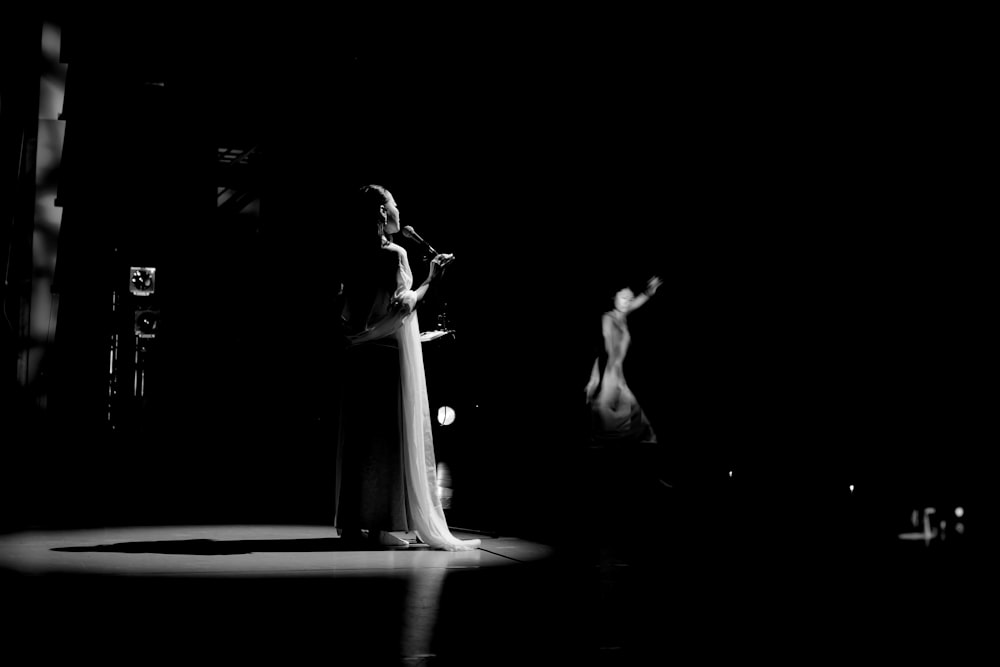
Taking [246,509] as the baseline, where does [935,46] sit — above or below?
above

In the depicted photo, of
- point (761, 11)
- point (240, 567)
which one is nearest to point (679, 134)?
point (761, 11)

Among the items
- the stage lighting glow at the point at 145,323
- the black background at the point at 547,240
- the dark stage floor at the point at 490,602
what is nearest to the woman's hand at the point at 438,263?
the dark stage floor at the point at 490,602

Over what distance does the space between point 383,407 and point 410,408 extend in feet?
0.40

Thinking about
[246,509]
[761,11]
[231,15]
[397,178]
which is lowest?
[246,509]

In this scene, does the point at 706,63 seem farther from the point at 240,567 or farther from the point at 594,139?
the point at 240,567

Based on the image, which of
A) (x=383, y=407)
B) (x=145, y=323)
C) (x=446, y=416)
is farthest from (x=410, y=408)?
(x=446, y=416)

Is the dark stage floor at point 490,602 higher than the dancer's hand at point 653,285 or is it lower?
lower

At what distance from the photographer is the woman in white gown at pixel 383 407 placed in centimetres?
462

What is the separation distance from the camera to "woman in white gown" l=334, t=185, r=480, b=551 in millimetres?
4617

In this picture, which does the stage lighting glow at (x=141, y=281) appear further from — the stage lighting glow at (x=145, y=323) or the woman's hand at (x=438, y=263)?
the woman's hand at (x=438, y=263)

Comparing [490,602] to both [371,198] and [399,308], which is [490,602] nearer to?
[399,308]

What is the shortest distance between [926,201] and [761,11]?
66.8 inches

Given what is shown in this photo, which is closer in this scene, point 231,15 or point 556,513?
point 556,513

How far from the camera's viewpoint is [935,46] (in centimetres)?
667
